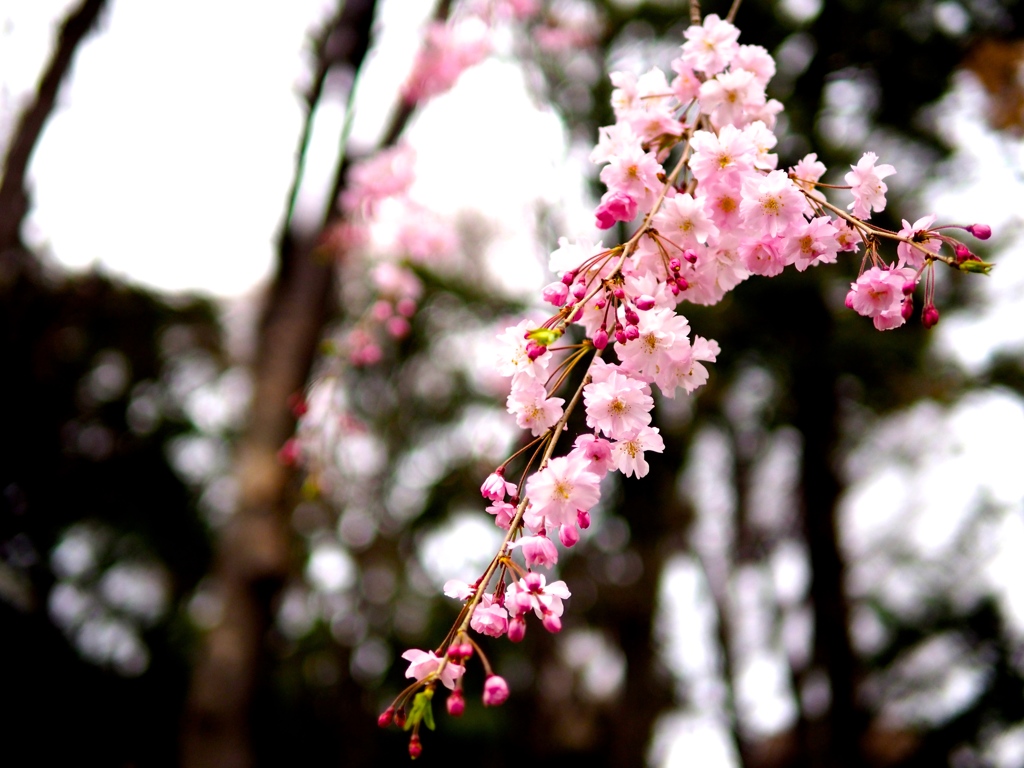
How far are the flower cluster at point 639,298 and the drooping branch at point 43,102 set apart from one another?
2882mm

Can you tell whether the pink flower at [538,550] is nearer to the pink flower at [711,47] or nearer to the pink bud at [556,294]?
the pink bud at [556,294]

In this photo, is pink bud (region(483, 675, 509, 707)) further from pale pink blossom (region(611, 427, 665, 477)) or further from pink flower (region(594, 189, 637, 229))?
pink flower (region(594, 189, 637, 229))

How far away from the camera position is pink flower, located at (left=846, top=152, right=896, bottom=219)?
0.97 meters

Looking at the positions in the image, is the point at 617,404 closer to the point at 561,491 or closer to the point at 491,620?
the point at 561,491

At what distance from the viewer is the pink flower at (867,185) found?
971 mm

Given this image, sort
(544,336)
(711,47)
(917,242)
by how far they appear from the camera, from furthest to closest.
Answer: (711,47) < (917,242) < (544,336)

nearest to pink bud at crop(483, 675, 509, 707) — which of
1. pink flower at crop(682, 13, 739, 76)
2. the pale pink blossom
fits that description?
the pale pink blossom

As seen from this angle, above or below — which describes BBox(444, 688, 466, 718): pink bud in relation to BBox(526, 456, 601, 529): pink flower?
below

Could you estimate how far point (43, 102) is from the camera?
9.69ft

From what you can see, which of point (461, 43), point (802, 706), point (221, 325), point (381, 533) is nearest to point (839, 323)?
point (461, 43)

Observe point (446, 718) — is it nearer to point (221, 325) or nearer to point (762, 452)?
point (762, 452)

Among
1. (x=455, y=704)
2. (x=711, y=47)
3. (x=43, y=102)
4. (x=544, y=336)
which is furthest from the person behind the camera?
(x=43, y=102)

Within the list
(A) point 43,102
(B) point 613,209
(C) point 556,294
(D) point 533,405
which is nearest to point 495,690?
(D) point 533,405

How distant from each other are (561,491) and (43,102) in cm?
319
